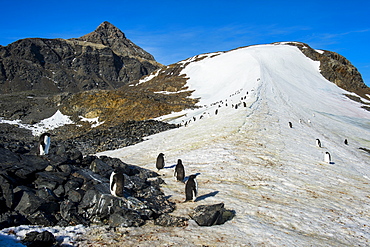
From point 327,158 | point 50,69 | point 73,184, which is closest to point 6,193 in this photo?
point 73,184

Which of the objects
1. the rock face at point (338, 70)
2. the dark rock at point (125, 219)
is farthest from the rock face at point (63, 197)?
the rock face at point (338, 70)

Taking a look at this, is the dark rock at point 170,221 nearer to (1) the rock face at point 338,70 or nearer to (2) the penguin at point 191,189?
(2) the penguin at point 191,189

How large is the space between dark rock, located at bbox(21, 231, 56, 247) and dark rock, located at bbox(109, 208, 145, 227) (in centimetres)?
165

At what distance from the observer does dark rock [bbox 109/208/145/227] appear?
7.52m

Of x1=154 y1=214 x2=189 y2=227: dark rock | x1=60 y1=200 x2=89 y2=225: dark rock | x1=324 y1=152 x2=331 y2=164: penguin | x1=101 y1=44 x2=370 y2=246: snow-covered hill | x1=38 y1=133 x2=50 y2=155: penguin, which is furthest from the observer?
x1=324 y1=152 x2=331 y2=164: penguin

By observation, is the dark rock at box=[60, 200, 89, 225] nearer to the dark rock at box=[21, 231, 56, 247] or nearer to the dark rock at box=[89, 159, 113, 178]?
the dark rock at box=[21, 231, 56, 247]

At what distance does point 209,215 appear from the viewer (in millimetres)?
8172

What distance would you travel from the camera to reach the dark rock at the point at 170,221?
789 centimetres

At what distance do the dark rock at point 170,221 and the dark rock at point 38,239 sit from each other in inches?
112

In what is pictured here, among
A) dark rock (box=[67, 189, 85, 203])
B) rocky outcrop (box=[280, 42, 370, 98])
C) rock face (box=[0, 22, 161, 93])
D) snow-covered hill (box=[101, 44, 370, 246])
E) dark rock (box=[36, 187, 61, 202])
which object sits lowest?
snow-covered hill (box=[101, 44, 370, 246])

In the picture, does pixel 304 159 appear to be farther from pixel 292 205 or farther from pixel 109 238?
pixel 109 238

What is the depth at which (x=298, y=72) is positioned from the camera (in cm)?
8300

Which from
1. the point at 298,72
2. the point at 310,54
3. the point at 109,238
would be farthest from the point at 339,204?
the point at 310,54

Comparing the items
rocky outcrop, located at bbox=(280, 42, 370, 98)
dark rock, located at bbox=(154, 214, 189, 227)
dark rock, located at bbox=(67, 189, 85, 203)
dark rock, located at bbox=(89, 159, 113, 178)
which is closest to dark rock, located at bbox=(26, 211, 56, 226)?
dark rock, located at bbox=(67, 189, 85, 203)
